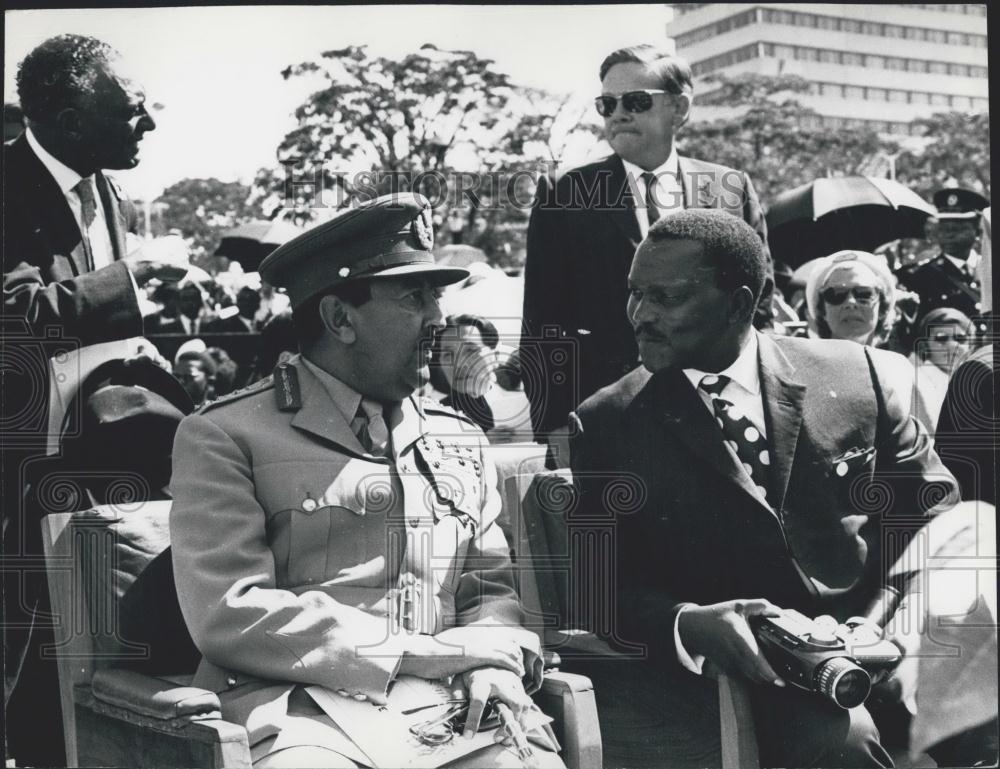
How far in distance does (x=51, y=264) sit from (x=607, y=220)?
1823 mm

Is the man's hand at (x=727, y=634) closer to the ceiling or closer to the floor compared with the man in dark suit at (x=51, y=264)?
closer to the floor

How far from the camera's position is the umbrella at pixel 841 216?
181 inches

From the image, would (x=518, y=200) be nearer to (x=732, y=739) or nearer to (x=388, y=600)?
(x=388, y=600)

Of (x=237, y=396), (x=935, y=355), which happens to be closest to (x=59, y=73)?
(x=237, y=396)

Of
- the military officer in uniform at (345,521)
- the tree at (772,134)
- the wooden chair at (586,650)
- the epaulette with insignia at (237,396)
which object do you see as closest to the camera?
the military officer in uniform at (345,521)

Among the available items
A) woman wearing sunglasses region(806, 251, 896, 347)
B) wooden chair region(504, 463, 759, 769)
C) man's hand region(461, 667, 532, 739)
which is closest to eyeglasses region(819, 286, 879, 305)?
woman wearing sunglasses region(806, 251, 896, 347)

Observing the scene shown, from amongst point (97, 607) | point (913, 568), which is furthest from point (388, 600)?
point (913, 568)

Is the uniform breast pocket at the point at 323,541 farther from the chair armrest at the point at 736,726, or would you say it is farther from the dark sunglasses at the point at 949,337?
the dark sunglasses at the point at 949,337

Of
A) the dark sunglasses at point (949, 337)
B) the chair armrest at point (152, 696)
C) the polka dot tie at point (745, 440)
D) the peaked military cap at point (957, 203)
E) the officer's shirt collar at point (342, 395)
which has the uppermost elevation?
the peaked military cap at point (957, 203)

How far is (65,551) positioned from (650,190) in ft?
7.22

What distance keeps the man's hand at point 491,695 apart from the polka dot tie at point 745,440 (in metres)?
1.11

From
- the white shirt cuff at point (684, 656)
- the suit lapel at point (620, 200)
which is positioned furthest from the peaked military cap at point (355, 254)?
the white shirt cuff at point (684, 656)

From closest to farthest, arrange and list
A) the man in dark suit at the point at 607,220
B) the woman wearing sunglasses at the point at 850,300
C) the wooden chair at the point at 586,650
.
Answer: the wooden chair at the point at 586,650 → the man in dark suit at the point at 607,220 → the woman wearing sunglasses at the point at 850,300

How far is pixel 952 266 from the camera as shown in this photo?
4805mm
